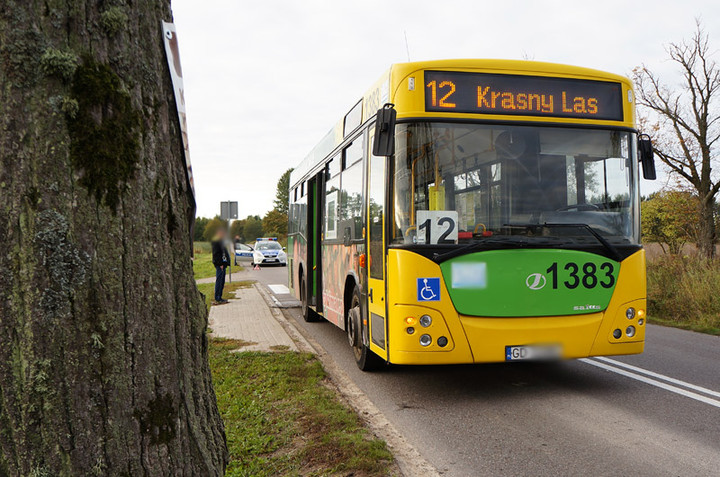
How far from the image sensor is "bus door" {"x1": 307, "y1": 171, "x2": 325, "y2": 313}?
33.3 feet

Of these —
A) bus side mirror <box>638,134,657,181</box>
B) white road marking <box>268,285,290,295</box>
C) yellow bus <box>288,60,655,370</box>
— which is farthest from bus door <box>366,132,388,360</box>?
white road marking <box>268,285,290,295</box>

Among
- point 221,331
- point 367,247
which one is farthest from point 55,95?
point 221,331

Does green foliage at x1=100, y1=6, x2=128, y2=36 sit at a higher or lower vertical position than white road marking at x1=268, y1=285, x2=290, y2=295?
higher

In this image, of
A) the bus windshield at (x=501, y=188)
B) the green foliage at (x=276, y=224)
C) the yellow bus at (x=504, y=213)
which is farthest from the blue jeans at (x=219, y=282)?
the green foliage at (x=276, y=224)

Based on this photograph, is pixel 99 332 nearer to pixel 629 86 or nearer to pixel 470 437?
pixel 470 437

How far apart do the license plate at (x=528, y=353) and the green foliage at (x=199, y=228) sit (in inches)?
144

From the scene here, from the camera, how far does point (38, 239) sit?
202 cm

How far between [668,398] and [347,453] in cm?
350

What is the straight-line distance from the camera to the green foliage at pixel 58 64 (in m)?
2.03

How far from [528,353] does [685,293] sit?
7883 mm

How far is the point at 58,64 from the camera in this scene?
204cm

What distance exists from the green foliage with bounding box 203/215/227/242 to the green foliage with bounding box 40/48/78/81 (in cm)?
110

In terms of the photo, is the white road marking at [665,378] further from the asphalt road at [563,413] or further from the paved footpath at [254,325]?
the paved footpath at [254,325]

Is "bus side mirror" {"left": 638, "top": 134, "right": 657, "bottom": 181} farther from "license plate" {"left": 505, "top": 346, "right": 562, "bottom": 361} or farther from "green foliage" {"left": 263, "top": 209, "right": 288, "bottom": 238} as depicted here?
"green foliage" {"left": 263, "top": 209, "right": 288, "bottom": 238}
